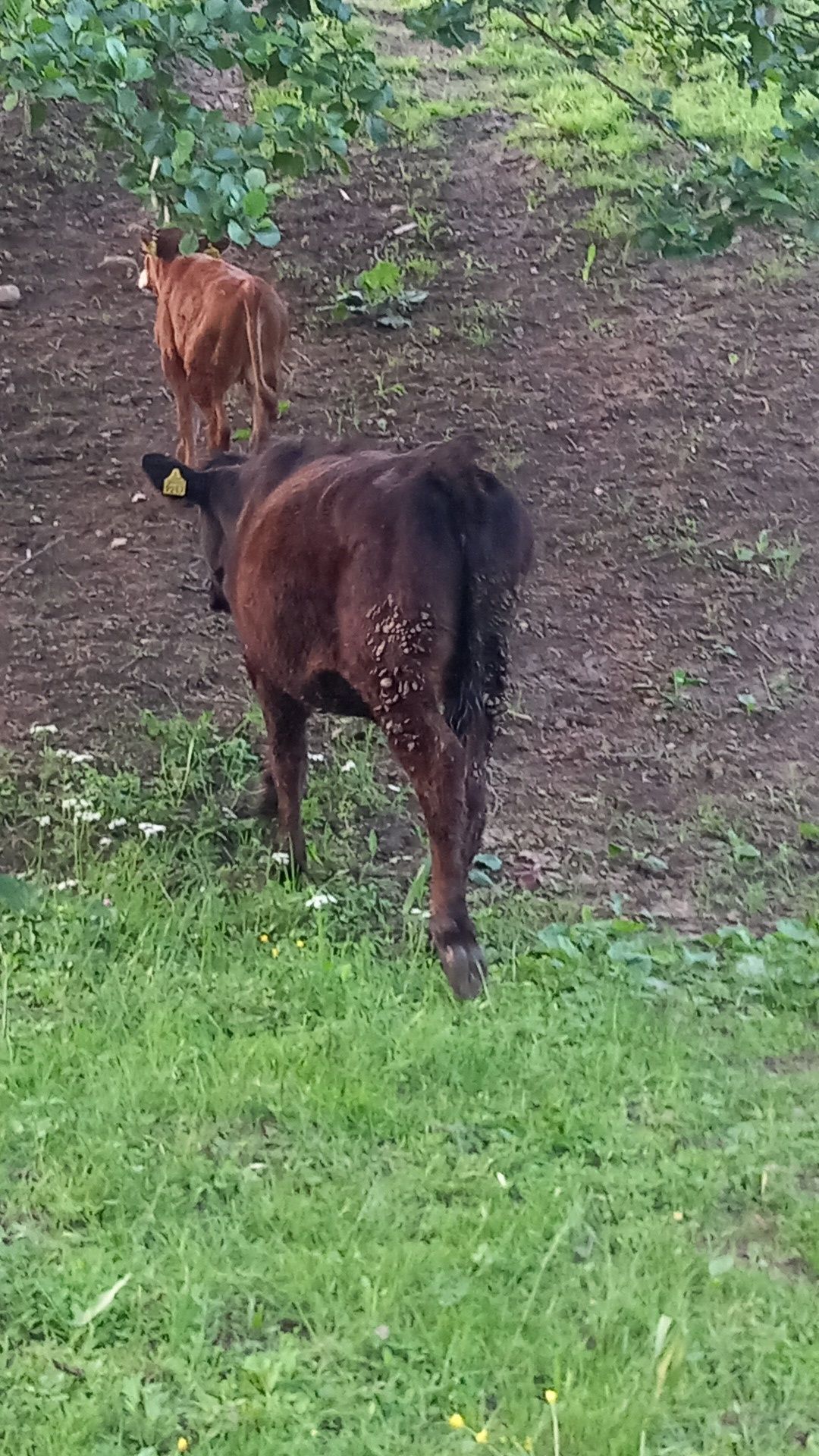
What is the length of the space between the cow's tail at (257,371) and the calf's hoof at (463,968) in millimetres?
3186

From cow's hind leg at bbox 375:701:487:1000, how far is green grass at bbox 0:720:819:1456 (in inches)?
5.4

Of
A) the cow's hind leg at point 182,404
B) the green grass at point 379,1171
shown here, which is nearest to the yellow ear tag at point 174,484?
the green grass at point 379,1171

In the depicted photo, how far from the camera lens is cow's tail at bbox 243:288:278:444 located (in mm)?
6180

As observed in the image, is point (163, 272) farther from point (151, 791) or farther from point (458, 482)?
point (458, 482)

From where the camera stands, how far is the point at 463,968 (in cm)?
407

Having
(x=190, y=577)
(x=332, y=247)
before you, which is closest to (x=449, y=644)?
(x=190, y=577)

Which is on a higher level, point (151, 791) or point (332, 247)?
point (332, 247)

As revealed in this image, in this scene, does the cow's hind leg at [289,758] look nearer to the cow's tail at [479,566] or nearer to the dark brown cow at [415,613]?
the dark brown cow at [415,613]

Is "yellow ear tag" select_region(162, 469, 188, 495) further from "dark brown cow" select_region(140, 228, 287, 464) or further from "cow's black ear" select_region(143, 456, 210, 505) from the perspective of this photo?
"dark brown cow" select_region(140, 228, 287, 464)

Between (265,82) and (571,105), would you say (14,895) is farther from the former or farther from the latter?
(571,105)

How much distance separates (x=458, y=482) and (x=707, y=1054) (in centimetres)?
179

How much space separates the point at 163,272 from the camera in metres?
6.81

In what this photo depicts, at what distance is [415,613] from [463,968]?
107 centimetres

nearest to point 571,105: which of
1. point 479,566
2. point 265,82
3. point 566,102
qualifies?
point 566,102
